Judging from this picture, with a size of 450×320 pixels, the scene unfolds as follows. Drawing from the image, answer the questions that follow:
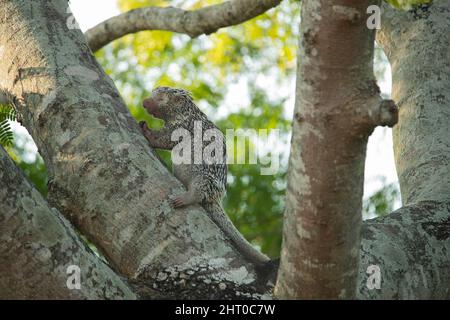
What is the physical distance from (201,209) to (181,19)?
310 centimetres

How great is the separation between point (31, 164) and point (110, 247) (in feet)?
18.4

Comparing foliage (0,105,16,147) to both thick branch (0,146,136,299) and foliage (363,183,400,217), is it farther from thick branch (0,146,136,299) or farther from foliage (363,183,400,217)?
foliage (363,183,400,217)

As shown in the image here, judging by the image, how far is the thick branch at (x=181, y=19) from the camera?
698 centimetres

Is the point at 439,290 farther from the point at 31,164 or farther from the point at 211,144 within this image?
the point at 31,164

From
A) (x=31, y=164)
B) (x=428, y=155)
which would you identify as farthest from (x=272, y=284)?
(x=31, y=164)

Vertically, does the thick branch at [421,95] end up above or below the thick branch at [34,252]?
above

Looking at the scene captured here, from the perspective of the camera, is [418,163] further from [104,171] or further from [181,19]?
[181,19]

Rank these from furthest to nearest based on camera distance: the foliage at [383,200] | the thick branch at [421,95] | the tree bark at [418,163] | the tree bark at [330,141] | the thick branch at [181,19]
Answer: the foliage at [383,200], the thick branch at [181,19], the thick branch at [421,95], the tree bark at [418,163], the tree bark at [330,141]

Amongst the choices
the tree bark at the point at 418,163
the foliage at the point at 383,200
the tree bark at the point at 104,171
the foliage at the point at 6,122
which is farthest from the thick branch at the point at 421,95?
the foliage at the point at 383,200

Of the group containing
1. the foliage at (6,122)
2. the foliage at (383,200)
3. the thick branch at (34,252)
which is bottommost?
the thick branch at (34,252)

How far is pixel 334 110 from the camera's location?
3367 mm

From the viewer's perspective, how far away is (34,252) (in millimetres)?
3621

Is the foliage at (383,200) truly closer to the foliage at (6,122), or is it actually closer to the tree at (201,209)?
the tree at (201,209)

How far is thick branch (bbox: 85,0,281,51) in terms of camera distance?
698 cm
